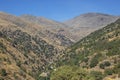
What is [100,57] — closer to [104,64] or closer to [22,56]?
[104,64]

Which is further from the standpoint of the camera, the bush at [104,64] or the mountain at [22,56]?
the mountain at [22,56]

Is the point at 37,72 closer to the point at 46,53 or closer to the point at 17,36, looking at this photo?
the point at 46,53

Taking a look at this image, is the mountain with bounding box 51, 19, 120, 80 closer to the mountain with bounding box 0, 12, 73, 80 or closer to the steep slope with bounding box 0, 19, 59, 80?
the mountain with bounding box 0, 12, 73, 80

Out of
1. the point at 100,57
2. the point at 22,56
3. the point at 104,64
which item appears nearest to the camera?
the point at 104,64

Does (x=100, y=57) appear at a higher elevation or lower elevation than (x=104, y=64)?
higher

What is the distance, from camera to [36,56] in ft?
534

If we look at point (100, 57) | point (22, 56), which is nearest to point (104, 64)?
point (100, 57)

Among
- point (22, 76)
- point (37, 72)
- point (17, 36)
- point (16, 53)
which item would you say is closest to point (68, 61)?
point (37, 72)

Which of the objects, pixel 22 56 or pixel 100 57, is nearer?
pixel 100 57

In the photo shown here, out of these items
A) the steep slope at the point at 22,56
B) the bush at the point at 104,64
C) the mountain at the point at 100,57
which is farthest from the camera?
the steep slope at the point at 22,56

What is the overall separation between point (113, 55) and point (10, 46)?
54367 millimetres

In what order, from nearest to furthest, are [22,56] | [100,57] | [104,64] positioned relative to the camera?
[104,64] < [100,57] < [22,56]

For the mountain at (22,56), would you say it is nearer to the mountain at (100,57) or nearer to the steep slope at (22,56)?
the steep slope at (22,56)

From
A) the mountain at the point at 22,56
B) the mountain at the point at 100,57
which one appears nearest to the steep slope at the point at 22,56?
the mountain at the point at 22,56
